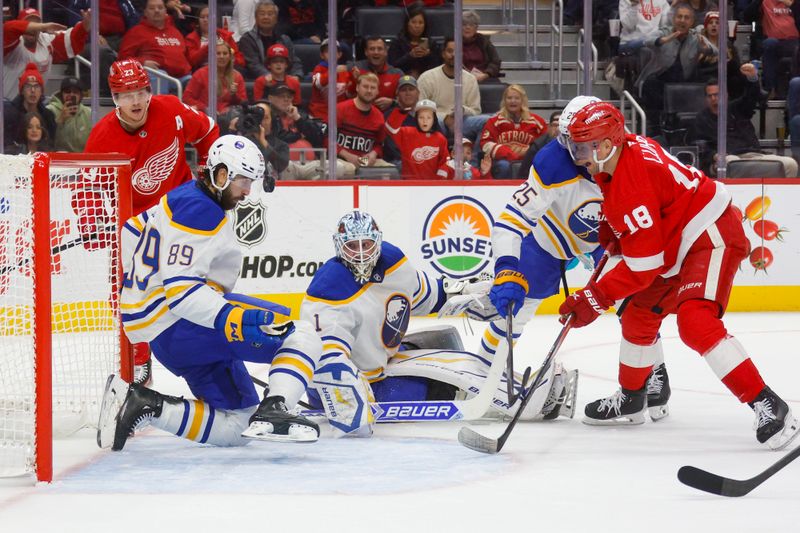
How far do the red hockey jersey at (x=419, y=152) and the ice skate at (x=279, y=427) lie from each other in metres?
3.84

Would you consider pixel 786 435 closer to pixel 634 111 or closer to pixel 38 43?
pixel 634 111

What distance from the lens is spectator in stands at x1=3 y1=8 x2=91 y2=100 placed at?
6777mm

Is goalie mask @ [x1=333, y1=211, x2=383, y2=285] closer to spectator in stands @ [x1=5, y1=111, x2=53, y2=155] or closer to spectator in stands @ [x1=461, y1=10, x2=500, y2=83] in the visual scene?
spectator in stands @ [x1=5, y1=111, x2=53, y2=155]

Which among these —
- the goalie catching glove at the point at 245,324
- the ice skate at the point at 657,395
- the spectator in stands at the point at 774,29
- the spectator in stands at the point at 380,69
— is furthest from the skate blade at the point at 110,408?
the spectator in stands at the point at 774,29

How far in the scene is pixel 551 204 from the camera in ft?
14.0

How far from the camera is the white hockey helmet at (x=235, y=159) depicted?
353 cm

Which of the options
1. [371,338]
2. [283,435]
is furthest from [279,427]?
[371,338]

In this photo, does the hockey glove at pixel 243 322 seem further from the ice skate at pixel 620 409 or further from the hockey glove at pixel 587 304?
the ice skate at pixel 620 409

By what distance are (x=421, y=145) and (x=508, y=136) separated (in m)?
0.54

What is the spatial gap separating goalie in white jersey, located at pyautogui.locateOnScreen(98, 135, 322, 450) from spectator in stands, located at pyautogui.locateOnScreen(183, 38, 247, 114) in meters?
3.23

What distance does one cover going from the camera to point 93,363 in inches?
167

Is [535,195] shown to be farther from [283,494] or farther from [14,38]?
[14,38]

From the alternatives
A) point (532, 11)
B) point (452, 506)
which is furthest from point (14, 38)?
point (452, 506)

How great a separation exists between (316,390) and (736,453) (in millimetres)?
1363
